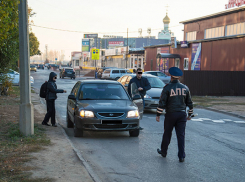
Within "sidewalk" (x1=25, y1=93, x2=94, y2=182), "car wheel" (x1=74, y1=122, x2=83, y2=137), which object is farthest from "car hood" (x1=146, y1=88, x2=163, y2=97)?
"sidewalk" (x1=25, y1=93, x2=94, y2=182)

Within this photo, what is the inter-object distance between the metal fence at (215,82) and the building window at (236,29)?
14580 millimetres

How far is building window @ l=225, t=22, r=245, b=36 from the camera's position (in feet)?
131

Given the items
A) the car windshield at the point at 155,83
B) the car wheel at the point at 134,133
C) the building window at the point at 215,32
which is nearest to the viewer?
the car wheel at the point at 134,133

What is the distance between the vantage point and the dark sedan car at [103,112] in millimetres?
8828

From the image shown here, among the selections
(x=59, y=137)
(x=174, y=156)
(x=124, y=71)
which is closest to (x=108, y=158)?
(x=174, y=156)

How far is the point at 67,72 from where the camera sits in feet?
169

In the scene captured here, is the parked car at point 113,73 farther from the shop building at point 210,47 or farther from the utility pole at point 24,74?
the utility pole at point 24,74

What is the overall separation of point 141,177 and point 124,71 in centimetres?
3764

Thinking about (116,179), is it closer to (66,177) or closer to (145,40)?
(66,177)

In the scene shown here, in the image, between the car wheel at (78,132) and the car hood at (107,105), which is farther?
the car wheel at (78,132)

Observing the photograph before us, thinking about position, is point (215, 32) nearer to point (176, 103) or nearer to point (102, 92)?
point (102, 92)

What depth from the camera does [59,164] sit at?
635 cm

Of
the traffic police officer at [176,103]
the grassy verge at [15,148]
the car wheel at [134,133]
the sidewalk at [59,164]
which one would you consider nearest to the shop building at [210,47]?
the car wheel at [134,133]

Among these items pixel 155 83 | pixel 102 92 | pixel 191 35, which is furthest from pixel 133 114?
pixel 191 35
